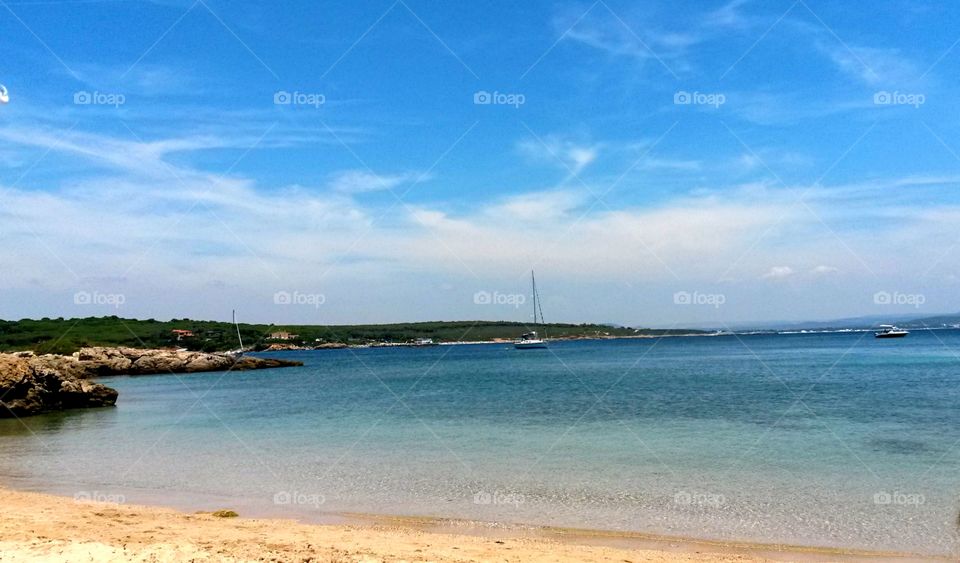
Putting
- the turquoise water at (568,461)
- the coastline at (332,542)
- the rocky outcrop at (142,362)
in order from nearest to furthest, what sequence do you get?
the coastline at (332,542)
the turquoise water at (568,461)
the rocky outcrop at (142,362)

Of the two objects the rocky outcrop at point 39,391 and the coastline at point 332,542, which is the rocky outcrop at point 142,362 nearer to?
the rocky outcrop at point 39,391

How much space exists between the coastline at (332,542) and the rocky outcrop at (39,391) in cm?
2479

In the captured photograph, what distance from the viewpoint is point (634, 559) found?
1038 cm

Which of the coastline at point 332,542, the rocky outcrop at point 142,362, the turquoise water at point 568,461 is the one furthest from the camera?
the rocky outcrop at point 142,362

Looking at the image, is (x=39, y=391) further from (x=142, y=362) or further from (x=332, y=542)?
(x=142, y=362)

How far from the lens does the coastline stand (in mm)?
9625

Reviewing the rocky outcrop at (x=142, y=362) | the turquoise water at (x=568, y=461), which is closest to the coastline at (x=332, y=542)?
the turquoise water at (x=568, y=461)

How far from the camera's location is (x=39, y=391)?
117ft

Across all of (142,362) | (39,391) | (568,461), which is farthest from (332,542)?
(142,362)

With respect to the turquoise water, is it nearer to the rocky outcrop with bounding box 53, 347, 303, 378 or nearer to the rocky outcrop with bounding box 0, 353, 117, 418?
the rocky outcrop with bounding box 0, 353, 117, 418

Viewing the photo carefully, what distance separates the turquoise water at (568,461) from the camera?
13375 mm

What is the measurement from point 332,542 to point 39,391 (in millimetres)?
32508

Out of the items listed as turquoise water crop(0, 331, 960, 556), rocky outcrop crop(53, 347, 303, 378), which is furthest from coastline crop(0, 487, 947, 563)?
rocky outcrop crop(53, 347, 303, 378)

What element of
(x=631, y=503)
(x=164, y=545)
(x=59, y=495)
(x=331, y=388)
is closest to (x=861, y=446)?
(x=631, y=503)
